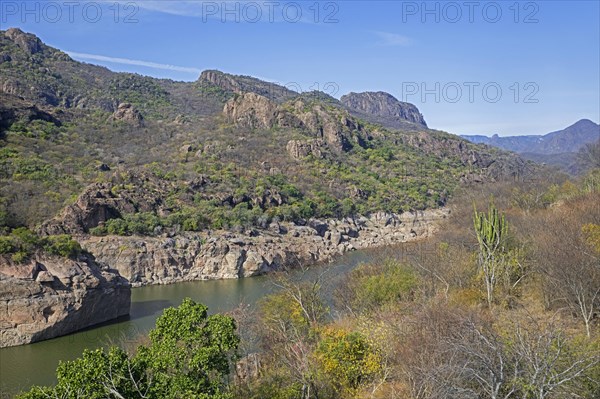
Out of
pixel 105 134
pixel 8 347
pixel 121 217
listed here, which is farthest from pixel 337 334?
pixel 105 134

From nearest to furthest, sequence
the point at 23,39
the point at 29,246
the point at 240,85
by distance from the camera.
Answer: the point at 29,246
the point at 23,39
the point at 240,85

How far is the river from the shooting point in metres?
19.5

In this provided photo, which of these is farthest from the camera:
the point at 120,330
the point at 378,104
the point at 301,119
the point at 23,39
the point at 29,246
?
the point at 378,104

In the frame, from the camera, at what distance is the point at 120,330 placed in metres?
25.2

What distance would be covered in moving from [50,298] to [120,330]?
3.87m

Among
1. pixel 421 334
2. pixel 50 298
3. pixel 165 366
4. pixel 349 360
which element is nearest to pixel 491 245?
pixel 421 334

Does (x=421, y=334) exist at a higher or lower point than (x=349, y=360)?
higher

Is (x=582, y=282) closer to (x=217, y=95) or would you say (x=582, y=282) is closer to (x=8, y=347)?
(x=8, y=347)

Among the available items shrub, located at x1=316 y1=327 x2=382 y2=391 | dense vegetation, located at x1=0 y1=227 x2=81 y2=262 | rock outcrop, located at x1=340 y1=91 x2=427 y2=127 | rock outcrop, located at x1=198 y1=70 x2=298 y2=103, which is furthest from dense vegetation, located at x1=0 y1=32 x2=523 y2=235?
rock outcrop, located at x1=340 y1=91 x2=427 y2=127

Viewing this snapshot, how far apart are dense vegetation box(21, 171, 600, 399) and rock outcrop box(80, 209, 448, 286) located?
1343 cm

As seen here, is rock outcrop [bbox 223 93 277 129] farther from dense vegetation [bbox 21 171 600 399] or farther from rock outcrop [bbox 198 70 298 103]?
dense vegetation [bbox 21 171 600 399]

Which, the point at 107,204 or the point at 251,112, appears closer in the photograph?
the point at 107,204

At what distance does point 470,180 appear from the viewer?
79.3m

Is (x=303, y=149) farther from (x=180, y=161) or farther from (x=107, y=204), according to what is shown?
(x=107, y=204)
